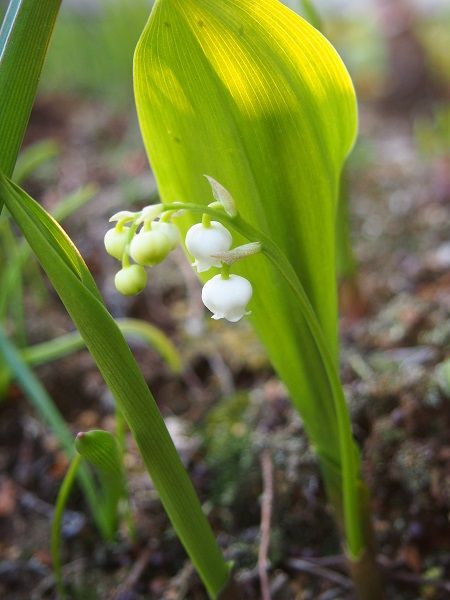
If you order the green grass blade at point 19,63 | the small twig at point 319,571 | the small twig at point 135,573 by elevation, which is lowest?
the small twig at point 319,571

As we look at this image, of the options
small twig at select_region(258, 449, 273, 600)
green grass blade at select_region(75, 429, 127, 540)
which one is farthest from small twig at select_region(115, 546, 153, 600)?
green grass blade at select_region(75, 429, 127, 540)

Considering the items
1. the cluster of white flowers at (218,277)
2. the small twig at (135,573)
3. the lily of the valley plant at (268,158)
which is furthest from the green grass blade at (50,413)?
the cluster of white flowers at (218,277)

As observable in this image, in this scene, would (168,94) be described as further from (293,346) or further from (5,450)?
(5,450)

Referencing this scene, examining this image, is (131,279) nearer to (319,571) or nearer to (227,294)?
(227,294)

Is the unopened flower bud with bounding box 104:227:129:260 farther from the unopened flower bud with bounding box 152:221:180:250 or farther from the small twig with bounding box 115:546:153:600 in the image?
the small twig with bounding box 115:546:153:600

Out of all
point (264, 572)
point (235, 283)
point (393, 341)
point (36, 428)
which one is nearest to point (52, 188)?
point (36, 428)

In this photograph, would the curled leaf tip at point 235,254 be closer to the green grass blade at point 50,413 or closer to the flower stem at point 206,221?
the flower stem at point 206,221
